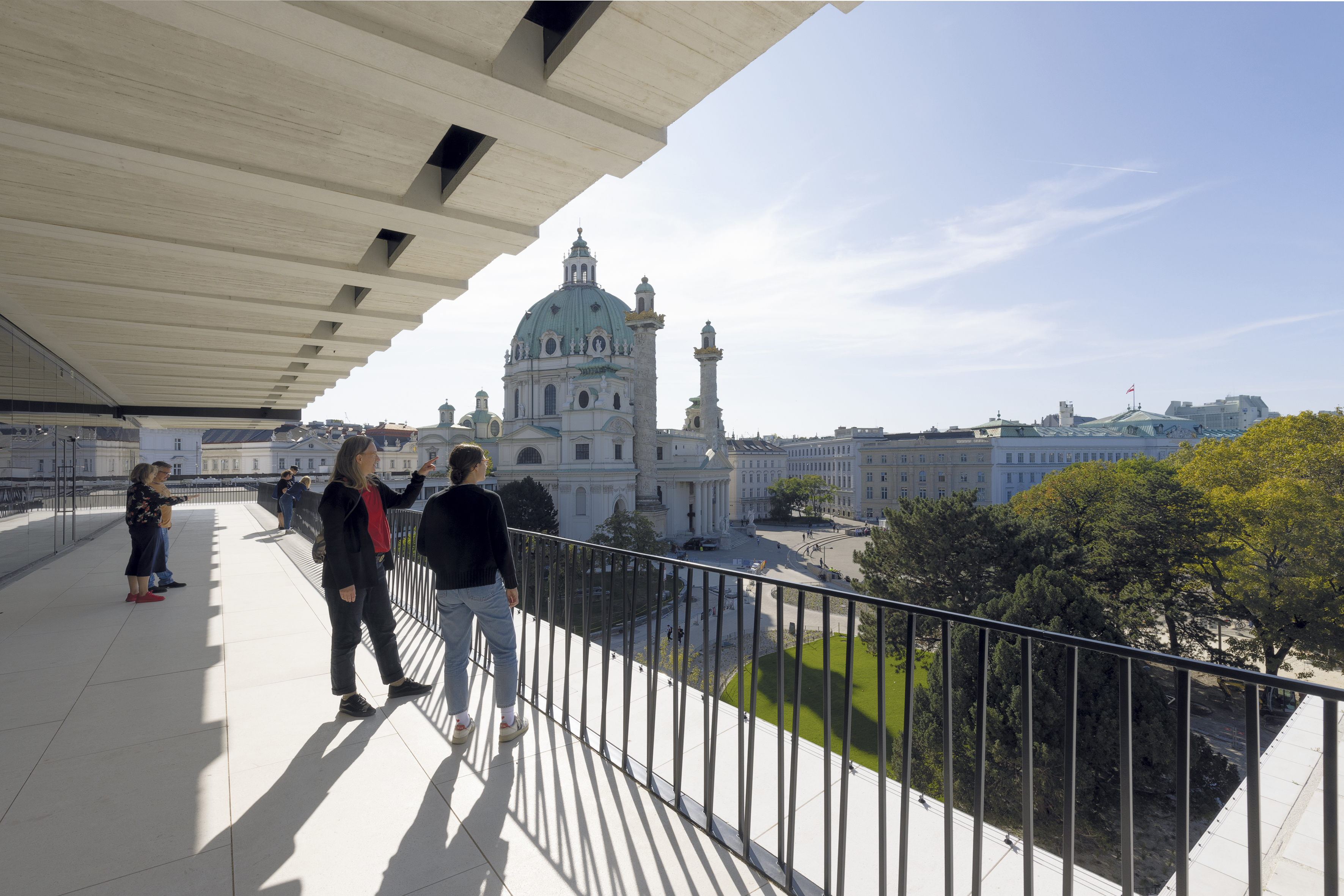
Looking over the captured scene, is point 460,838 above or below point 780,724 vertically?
below

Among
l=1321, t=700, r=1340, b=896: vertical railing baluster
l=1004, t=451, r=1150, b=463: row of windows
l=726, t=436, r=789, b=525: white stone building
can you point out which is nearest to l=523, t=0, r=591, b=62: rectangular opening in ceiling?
l=1321, t=700, r=1340, b=896: vertical railing baluster

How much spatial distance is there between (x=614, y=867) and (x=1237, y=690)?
230cm

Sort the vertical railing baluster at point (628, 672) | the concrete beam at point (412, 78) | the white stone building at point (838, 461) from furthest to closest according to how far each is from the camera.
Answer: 1. the white stone building at point (838, 461)
2. the vertical railing baluster at point (628, 672)
3. the concrete beam at point (412, 78)

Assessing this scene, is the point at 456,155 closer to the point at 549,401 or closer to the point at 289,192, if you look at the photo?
the point at 289,192

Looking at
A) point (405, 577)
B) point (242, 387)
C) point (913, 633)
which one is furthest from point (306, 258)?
point (242, 387)

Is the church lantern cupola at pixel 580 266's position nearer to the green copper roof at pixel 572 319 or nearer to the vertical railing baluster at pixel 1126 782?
the green copper roof at pixel 572 319

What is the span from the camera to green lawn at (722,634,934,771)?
49.2 feet

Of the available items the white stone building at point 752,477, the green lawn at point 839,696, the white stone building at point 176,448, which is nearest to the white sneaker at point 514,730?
the green lawn at point 839,696

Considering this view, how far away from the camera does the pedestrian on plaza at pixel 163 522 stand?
6.32 meters

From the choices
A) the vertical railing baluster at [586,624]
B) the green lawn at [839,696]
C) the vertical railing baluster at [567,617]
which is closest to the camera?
the vertical railing baluster at [586,624]

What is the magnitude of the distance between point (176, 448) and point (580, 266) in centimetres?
3937

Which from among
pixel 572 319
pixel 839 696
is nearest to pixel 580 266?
pixel 572 319

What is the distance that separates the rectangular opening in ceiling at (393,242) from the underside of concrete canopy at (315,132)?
47 mm

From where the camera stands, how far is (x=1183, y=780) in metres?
1.54
